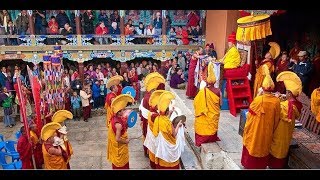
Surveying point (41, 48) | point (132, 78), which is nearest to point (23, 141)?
point (132, 78)

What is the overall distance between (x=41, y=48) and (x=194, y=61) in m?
7.28

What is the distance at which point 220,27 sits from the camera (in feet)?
34.1

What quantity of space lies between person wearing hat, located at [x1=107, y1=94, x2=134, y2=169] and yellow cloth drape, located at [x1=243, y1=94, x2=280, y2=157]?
2.13m

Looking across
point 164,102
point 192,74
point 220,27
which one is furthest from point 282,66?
point 164,102

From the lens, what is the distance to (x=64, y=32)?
13.4 meters

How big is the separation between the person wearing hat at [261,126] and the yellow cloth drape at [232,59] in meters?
3.35

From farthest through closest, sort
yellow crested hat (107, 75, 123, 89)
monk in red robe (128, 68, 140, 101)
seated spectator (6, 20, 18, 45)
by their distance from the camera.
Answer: seated spectator (6, 20, 18, 45) → monk in red robe (128, 68, 140, 101) → yellow crested hat (107, 75, 123, 89)

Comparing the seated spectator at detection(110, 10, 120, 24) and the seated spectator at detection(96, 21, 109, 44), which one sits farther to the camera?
the seated spectator at detection(110, 10, 120, 24)

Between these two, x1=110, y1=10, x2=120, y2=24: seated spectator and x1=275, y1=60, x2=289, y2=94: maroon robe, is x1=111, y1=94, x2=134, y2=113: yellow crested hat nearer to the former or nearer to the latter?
x1=275, y1=60, x2=289, y2=94: maroon robe

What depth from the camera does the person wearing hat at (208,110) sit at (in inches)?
232

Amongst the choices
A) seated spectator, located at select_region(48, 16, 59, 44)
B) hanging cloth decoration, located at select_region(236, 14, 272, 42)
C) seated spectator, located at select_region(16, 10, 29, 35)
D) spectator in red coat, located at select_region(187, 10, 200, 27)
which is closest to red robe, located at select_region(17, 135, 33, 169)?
hanging cloth decoration, located at select_region(236, 14, 272, 42)

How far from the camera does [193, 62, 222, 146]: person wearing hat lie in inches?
232

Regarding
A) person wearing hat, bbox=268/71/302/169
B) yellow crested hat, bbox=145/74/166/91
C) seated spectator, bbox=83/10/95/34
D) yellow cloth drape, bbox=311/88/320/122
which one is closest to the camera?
person wearing hat, bbox=268/71/302/169
